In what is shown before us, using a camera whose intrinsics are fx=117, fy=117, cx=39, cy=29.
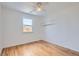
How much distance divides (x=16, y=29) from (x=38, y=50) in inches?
18.0

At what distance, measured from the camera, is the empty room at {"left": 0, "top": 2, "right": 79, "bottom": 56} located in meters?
1.72

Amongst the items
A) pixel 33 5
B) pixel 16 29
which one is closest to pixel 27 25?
pixel 16 29

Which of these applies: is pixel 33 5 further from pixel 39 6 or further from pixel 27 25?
pixel 27 25

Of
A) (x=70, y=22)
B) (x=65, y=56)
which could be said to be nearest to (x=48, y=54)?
(x=65, y=56)

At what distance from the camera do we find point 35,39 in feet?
5.86

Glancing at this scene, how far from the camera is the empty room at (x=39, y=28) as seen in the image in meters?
1.72

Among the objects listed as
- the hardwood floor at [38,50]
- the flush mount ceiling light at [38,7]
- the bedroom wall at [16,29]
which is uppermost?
the flush mount ceiling light at [38,7]

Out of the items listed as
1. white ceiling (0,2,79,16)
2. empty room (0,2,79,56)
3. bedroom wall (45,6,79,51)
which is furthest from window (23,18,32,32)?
bedroom wall (45,6,79,51)

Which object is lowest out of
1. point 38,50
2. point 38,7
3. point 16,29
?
point 38,50

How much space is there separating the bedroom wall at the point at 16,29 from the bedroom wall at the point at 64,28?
0.15m

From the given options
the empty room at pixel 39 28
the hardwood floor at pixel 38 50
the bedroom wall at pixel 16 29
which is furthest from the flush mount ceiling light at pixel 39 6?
the hardwood floor at pixel 38 50

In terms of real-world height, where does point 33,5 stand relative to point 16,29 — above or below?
above

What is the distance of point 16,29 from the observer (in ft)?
5.77

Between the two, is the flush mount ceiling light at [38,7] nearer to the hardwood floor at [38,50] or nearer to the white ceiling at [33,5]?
the white ceiling at [33,5]
